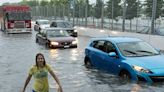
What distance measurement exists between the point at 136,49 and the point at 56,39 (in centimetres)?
1390

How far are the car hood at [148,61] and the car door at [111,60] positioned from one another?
59 centimetres

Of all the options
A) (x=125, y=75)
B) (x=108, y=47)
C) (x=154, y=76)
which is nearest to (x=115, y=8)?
(x=108, y=47)

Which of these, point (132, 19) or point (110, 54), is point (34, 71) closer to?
point (110, 54)

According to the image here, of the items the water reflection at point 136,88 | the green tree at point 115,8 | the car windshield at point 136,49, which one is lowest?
the water reflection at point 136,88

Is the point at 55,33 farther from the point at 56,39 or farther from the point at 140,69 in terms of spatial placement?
the point at 140,69

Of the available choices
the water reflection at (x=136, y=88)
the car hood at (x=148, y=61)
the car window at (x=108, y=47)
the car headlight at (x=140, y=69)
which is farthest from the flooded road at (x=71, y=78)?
the car window at (x=108, y=47)

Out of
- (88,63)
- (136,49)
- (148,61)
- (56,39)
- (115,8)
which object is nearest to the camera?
(148,61)

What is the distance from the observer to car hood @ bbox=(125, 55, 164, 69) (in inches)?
532

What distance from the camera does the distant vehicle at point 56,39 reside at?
92.6 ft

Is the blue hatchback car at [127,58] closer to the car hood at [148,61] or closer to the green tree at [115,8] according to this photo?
the car hood at [148,61]

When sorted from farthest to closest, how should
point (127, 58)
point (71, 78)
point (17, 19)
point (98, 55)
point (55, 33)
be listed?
point (17, 19), point (55, 33), point (98, 55), point (71, 78), point (127, 58)

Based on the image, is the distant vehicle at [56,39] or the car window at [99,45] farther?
the distant vehicle at [56,39]

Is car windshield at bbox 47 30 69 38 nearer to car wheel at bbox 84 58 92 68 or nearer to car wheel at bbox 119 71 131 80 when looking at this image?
car wheel at bbox 84 58 92 68

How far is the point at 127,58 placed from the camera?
14359 millimetres
